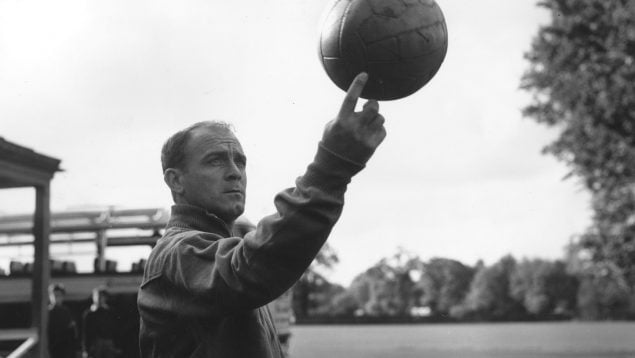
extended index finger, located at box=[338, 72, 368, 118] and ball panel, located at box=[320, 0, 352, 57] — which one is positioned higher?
ball panel, located at box=[320, 0, 352, 57]

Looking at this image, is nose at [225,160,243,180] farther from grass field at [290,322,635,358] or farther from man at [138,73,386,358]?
grass field at [290,322,635,358]

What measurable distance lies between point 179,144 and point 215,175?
19 centimetres

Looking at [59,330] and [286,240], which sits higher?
[286,240]

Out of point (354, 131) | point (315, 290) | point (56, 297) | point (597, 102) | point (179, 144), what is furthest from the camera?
point (315, 290)

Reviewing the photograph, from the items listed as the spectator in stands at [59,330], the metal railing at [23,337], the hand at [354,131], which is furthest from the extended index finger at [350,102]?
the spectator in stands at [59,330]

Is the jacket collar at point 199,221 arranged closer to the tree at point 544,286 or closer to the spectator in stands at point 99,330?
the spectator in stands at point 99,330

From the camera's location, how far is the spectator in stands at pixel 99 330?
1311 centimetres

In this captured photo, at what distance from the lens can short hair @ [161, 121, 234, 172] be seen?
2975 millimetres

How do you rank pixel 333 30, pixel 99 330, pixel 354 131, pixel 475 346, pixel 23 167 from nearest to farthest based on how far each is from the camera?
1. pixel 354 131
2. pixel 333 30
3. pixel 23 167
4. pixel 99 330
5. pixel 475 346

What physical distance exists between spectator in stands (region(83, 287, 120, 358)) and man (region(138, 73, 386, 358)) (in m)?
10.6

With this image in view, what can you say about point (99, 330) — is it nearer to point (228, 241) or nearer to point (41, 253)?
point (41, 253)

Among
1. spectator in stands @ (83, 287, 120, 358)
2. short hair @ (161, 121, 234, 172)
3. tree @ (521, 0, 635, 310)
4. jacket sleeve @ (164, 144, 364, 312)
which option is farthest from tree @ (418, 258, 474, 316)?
jacket sleeve @ (164, 144, 364, 312)

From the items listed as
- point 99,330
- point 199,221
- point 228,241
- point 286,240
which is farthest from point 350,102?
point 99,330

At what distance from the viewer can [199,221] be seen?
2895 millimetres
